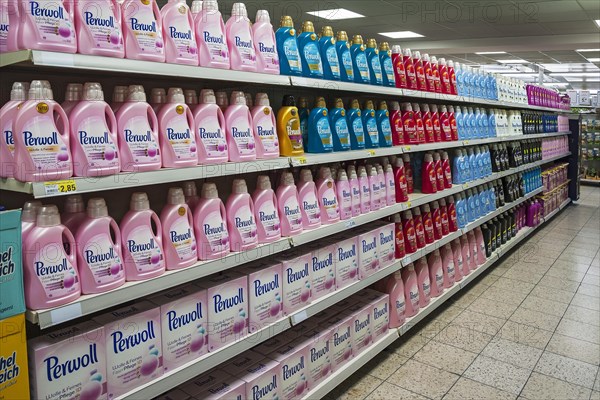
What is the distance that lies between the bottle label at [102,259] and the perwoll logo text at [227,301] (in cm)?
46

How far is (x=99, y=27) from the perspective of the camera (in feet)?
4.58

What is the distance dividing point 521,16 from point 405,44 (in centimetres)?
358

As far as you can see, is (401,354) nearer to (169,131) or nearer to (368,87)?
(368,87)

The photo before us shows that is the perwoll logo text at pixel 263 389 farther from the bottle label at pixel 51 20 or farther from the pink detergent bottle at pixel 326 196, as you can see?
the bottle label at pixel 51 20

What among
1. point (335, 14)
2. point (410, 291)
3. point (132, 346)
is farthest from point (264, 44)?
point (335, 14)

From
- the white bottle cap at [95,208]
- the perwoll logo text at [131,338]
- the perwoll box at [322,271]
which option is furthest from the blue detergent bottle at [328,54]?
the perwoll logo text at [131,338]

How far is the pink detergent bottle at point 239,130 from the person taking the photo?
1.85 meters

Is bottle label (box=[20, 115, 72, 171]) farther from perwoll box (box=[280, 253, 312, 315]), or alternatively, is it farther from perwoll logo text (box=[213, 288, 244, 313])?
perwoll box (box=[280, 253, 312, 315])

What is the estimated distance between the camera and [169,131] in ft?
5.35

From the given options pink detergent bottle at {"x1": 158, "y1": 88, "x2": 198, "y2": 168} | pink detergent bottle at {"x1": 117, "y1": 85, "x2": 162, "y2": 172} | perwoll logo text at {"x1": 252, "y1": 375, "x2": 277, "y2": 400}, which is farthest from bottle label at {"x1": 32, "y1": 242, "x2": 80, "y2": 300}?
perwoll logo text at {"x1": 252, "y1": 375, "x2": 277, "y2": 400}

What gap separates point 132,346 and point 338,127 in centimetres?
150

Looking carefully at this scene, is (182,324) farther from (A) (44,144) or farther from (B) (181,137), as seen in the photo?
(A) (44,144)

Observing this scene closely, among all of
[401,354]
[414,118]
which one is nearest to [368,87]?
[414,118]

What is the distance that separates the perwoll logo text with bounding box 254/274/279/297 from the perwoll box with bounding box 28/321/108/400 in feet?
2.27
